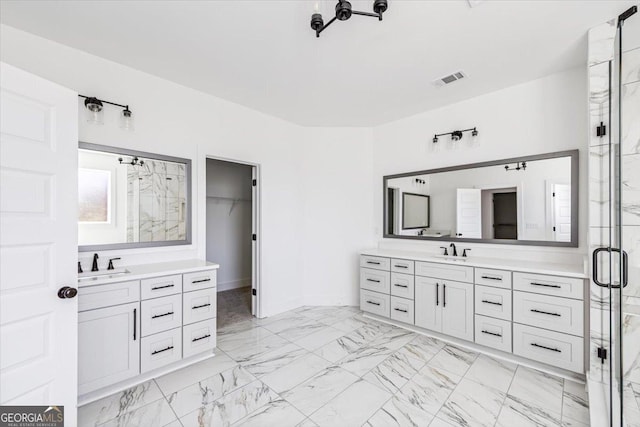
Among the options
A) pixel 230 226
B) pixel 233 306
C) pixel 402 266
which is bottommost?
pixel 233 306

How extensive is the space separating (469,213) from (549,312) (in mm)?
1279

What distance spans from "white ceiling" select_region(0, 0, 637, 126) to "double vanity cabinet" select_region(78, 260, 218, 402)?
1.89m

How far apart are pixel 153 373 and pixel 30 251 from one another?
4.76ft

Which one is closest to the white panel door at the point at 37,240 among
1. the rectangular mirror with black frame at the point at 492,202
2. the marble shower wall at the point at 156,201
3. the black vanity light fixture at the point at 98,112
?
the black vanity light fixture at the point at 98,112

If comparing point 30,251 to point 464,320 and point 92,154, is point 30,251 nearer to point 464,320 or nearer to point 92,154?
point 92,154

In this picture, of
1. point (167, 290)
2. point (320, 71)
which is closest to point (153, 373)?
point (167, 290)

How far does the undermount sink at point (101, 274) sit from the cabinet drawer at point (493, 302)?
323cm

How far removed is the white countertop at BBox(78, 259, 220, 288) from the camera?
6.63 feet

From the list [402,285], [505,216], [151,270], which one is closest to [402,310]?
[402,285]

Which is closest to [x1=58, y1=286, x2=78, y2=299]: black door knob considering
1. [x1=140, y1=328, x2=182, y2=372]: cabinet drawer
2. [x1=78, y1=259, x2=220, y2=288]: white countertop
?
[x1=78, y1=259, x2=220, y2=288]: white countertop

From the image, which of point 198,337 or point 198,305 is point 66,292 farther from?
point 198,337

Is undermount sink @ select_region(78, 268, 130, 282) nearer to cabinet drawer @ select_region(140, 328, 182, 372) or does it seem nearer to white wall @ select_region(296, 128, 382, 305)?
cabinet drawer @ select_region(140, 328, 182, 372)

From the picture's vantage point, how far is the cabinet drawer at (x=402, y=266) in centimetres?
322

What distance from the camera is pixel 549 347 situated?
2.31 meters
